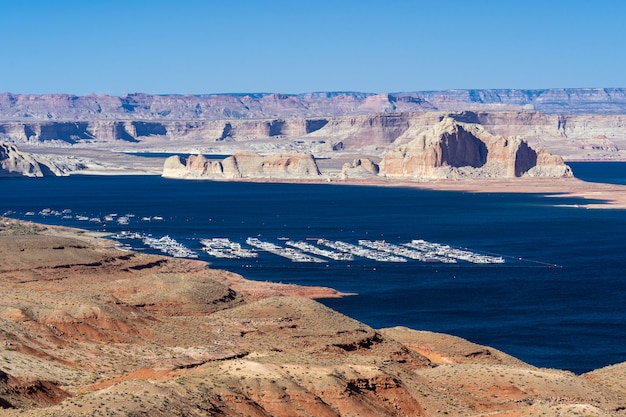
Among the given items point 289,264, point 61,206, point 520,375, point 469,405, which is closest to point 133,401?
point 469,405

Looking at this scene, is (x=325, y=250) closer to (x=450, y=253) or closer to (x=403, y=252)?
(x=403, y=252)

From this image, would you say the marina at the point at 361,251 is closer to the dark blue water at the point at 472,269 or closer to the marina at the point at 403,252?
the marina at the point at 403,252

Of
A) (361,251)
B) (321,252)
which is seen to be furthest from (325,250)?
(361,251)

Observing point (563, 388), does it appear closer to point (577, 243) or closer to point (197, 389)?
point (197, 389)

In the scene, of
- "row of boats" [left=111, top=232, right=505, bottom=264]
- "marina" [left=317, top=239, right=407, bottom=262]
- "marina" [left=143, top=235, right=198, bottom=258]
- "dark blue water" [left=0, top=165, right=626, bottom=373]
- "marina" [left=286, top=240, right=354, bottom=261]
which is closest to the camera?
"dark blue water" [left=0, top=165, right=626, bottom=373]

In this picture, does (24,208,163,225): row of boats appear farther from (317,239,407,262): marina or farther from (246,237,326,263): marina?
(317,239,407,262): marina

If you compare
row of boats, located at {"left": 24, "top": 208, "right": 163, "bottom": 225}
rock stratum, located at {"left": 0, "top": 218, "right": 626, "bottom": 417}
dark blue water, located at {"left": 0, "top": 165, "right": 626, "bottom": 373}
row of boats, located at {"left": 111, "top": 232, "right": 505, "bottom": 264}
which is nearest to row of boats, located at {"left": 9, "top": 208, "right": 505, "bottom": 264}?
row of boats, located at {"left": 111, "top": 232, "right": 505, "bottom": 264}
